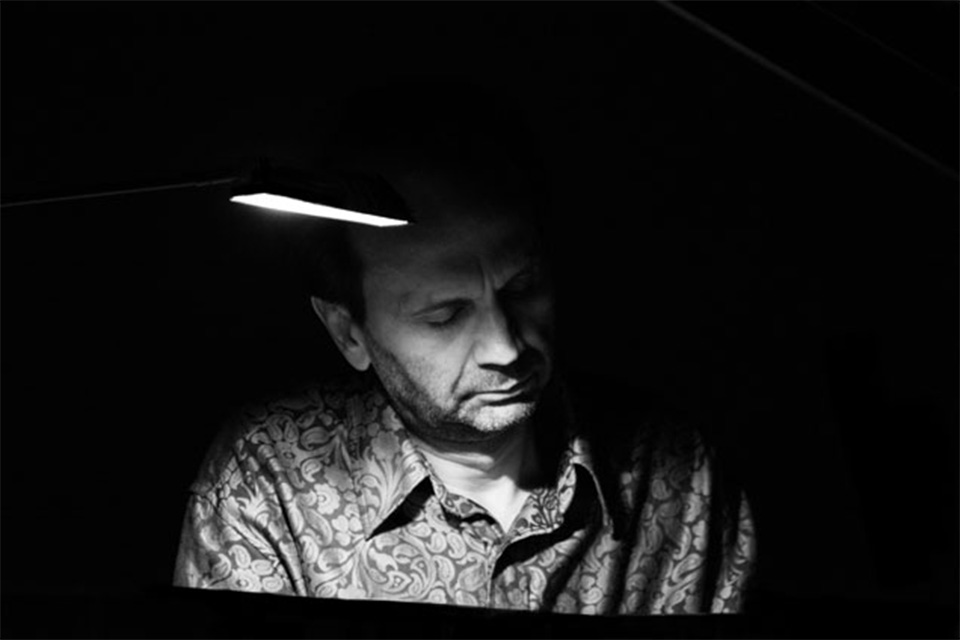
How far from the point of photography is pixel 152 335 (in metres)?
3.96

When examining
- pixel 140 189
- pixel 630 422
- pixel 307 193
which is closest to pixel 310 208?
pixel 307 193

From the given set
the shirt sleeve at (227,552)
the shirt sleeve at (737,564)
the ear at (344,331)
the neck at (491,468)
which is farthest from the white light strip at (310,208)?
the shirt sleeve at (737,564)

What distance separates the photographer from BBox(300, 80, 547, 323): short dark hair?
12.7ft

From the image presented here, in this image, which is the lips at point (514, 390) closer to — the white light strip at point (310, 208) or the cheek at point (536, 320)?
the cheek at point (536, 320)

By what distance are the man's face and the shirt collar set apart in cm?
5

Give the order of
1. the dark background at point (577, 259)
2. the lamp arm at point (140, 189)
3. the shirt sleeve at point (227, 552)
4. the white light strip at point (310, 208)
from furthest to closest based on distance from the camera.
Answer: the dark background at point (577, 259) < the shirt sleeve at point (227, 552) < the white light strip at point (310, 208) < the lamp arm at point (140, 189)

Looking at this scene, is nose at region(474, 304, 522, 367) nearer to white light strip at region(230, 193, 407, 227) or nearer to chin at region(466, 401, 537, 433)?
chin at region(466, 401, 537, 433)

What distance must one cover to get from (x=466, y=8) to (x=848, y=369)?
1.17 metres

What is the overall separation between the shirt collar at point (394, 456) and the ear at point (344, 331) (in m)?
0.07

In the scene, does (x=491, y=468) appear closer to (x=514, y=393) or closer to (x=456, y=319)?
(x=514, y=393)

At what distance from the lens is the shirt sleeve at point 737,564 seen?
3869 millimetres

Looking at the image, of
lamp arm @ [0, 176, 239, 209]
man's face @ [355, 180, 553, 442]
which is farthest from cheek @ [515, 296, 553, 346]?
lamp arm @ [0, 176, 239, 209]

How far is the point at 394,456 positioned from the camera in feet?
12.7

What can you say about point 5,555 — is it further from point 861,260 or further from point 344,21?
point 861,260
